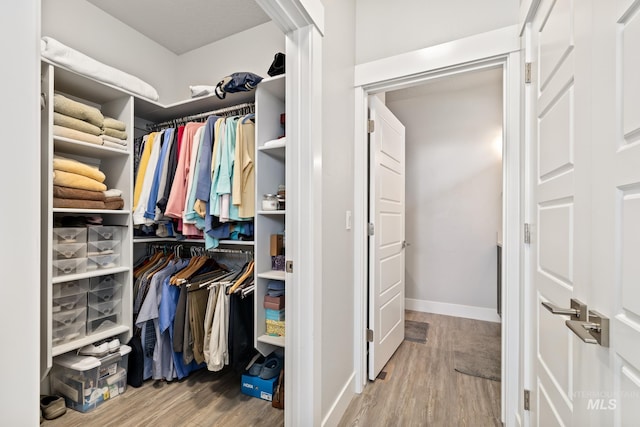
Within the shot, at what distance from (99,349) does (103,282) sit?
415 millimetres

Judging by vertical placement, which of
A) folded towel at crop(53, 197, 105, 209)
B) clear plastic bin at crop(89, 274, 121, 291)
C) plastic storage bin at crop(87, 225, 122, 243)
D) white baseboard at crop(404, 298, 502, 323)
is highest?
folded towel at crop(53, 197, 105, 209)

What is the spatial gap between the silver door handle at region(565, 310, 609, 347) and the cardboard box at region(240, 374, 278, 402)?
1.68 metres

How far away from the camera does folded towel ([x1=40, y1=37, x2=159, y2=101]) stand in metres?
1.57

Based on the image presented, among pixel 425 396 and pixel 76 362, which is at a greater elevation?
pixel 76 362

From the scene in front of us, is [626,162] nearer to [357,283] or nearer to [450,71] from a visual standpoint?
[450,71]

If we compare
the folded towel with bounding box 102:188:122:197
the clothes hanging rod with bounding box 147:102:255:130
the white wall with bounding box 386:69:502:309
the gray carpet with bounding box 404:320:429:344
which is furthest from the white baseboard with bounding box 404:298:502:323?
the folded towel with bounding box 102:188:122:197

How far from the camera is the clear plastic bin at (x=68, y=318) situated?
5.51ft

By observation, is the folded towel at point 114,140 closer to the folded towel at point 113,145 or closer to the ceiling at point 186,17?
the folded towel at point 113,145

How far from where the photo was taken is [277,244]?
191 centimetres

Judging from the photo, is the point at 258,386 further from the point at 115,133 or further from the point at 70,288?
the point at 115,133

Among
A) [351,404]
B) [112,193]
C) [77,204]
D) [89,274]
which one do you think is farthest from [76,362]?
[351,404]

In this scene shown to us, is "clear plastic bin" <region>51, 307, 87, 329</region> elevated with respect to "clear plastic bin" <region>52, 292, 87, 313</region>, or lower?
lower

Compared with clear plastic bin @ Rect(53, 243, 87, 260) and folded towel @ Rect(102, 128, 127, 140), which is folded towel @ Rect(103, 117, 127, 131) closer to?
folded towel @ Rect(102, 128, 127, 140)

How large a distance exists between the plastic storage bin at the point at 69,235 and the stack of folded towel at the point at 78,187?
141 mm
